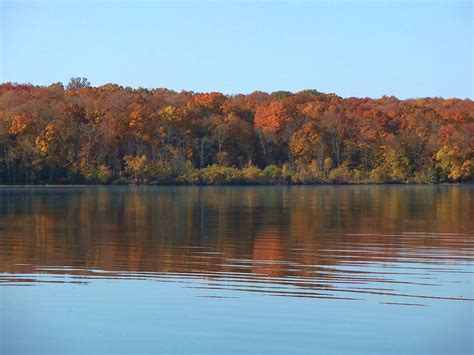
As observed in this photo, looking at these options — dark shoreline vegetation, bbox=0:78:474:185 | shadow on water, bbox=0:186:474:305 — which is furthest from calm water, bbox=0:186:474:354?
dark shoreline vegetation, bbox=0:78:474:185

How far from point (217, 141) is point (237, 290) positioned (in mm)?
81330

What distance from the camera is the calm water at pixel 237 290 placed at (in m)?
11.7

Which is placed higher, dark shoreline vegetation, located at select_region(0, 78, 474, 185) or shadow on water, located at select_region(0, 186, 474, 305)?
dark shoreline vegetation, located at select_region(0, 78, 474, 185)

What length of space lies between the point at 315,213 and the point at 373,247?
602 inches

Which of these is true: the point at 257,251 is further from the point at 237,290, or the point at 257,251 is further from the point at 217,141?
the point at 217,141

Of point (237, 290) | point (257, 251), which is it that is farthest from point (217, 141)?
point (237, 290)

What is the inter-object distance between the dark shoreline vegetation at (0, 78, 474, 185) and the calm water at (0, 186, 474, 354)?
190 feet

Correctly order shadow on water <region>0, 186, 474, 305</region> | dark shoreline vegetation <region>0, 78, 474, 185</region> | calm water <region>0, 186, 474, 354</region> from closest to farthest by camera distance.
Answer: calm water <region>0, 186, 474, 354</region>
shadow on water <region>0, 186, 474, 305</region>
dark shoreline vegetation <region>0, 78, 474, 185</region>

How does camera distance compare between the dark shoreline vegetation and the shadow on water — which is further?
the dark shoreline vegetation

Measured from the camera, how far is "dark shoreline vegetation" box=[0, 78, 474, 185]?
3364 inches

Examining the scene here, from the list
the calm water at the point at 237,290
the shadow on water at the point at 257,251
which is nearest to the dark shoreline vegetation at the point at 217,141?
the shadow on water at the point at 257,251

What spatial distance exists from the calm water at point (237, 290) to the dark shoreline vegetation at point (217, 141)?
57807mm

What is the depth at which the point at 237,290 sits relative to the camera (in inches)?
597

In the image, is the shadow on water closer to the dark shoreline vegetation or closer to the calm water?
the calm water
